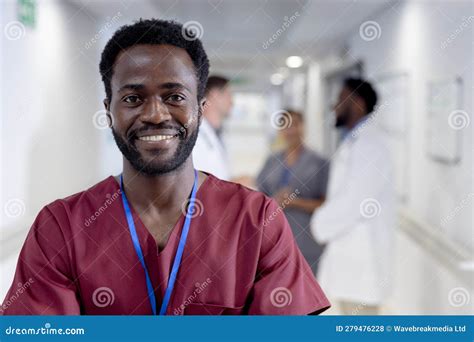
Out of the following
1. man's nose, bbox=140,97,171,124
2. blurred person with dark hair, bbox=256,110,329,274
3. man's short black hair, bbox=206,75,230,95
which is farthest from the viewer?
blurred person with dark hair, bbox=256,110,329,274

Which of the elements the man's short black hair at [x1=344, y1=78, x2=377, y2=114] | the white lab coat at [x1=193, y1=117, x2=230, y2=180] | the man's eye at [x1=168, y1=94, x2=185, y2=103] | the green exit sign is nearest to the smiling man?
the man's eye at [x1=168, y1=94, x2=185, y2=103]

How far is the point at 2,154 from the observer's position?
1.39 meters

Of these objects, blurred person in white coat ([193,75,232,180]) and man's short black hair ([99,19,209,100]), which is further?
blurred person in white coat ([193,75,232,180])

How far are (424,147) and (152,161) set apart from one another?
1.78 metres

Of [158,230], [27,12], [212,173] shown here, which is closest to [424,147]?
[212,173]

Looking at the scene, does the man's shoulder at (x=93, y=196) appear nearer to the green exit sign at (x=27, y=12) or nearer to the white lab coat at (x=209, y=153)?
the white lab coat at (x=209, y=153)

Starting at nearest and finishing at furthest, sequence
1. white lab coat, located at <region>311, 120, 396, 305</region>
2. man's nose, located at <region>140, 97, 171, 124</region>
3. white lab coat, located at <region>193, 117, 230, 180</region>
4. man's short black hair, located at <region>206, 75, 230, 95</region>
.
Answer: man's nose, located at <region>140, 97, 171, 124</region>
white lab coat, located at <region>193, 117, 230, 180</region>
man's short black hair, located at <region>206, 75, 230, 95</region>
white lab coat, located at <region>311, 120, 396, 305</region>

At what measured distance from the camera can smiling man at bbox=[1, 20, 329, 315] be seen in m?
0.76

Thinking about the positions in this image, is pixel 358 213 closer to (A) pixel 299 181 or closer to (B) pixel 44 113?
(A) pixel 299 181

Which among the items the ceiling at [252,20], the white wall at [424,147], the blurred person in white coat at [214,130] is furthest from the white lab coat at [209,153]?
the white wall at [424,147]

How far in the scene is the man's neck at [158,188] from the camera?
0.82 metres

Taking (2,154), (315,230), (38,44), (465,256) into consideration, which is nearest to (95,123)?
(2,154)

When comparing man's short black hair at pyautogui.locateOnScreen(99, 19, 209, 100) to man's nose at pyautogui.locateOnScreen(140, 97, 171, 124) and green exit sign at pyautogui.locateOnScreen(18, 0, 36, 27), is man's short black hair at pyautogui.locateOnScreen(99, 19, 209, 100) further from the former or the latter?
green exit sign at pyautogui.locateOnScreen(18, 0, 36, 27)

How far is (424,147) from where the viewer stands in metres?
2.34
